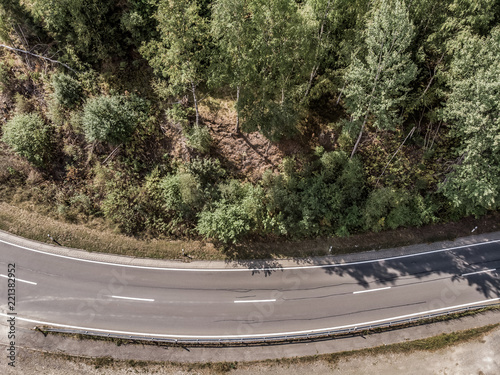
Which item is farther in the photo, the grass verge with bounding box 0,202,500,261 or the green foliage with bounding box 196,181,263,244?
the grass verge with bounding box 0,202,500,261

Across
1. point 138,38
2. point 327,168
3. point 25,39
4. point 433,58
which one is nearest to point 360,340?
point 327,168

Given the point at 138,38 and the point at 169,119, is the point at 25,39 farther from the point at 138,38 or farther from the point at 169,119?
the point at 169,119

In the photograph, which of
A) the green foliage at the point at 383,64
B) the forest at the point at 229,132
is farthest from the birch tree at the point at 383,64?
the forest at the point at 229,132

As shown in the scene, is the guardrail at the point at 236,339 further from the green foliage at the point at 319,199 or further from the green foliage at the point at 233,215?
the green foliage at the point at 319,199

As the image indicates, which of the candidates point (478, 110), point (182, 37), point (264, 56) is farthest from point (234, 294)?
point (478, 110)

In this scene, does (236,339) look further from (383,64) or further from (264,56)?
(383,64)

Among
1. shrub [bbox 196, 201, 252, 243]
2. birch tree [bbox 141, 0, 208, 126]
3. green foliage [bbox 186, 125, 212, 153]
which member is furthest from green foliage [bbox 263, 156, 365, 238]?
birch tree [bbox 141, 0, 208, 126]

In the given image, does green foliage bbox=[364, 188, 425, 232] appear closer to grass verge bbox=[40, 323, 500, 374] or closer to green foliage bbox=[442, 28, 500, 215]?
green foliage bbox=[442, 28, 500, 215]
